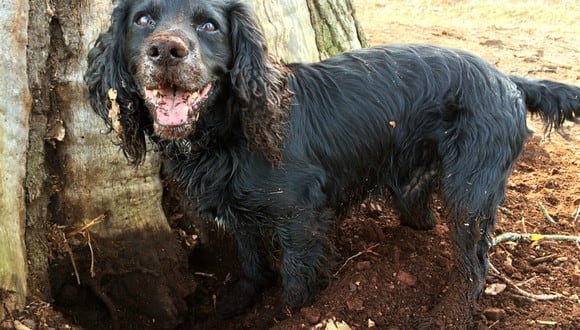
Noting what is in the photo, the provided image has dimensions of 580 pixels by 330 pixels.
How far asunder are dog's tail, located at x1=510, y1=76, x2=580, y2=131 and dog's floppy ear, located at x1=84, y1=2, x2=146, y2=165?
2.11m

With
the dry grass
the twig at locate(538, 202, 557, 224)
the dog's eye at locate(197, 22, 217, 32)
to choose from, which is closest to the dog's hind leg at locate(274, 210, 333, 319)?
the dog's eye at locate(197, 22, 217, 32)

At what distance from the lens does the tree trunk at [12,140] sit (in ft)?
10.2

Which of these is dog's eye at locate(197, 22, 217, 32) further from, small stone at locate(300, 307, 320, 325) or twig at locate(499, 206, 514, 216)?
twig at locate(499, 206, 514, 216)

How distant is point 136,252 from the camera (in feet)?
13.1

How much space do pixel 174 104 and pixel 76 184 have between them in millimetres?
1108

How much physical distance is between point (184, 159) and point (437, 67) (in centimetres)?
147

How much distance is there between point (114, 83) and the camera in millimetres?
3105

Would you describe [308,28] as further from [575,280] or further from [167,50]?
[575,280]

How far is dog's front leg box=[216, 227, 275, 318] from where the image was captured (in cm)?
405

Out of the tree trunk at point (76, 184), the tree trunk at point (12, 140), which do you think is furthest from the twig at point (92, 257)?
the tree trunk at point (12, 140)

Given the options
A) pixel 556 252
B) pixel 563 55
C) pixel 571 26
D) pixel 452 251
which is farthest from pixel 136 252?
pixel 571 26

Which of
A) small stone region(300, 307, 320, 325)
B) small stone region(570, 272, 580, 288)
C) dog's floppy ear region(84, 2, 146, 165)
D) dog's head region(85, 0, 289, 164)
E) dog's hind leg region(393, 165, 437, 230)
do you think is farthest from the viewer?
dog's hind leg region(393, 165, 437, 230)

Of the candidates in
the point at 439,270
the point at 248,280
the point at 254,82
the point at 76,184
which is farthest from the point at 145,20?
the point at 439,270

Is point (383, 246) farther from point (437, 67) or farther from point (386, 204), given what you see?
point (437, 67)
